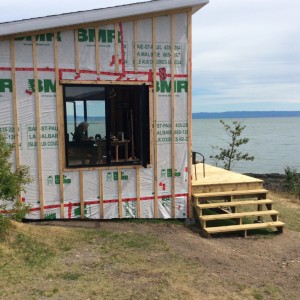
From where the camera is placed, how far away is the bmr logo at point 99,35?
7.23 metres

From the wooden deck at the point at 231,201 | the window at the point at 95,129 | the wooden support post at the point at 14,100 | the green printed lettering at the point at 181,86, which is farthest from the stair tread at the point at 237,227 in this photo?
the wooden support post at the point at 14,100

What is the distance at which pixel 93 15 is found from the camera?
22.9 feet

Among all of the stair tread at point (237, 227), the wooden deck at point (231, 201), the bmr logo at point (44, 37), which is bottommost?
the stair tread at point (237, 227)

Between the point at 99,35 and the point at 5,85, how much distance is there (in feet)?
6.86

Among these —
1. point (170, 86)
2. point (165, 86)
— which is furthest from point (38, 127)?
point (170, 86)

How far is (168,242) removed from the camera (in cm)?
676

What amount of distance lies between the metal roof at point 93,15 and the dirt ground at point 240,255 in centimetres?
390

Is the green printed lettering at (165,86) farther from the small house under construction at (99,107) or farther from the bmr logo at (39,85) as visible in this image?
the bmr logo at (39,85)

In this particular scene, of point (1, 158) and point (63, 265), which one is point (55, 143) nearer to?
point (1, 158)

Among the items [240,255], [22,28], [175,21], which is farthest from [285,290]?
[22,28]

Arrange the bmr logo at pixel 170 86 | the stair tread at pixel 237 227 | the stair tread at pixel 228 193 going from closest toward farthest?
1. the stair tread at pixel 237 227
2. the bmr logo at pixel 170 86
3. the stair tread at pixel 228 193

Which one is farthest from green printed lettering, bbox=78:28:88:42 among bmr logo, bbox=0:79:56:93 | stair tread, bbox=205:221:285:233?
stair tread, bbox=205:221:285:233

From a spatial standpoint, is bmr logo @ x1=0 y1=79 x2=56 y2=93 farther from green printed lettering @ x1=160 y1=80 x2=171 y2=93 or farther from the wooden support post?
green printed lettering @ x1=160 y1=80 x2=171 y2=93

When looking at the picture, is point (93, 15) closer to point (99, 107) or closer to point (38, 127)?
point (99, 107)
